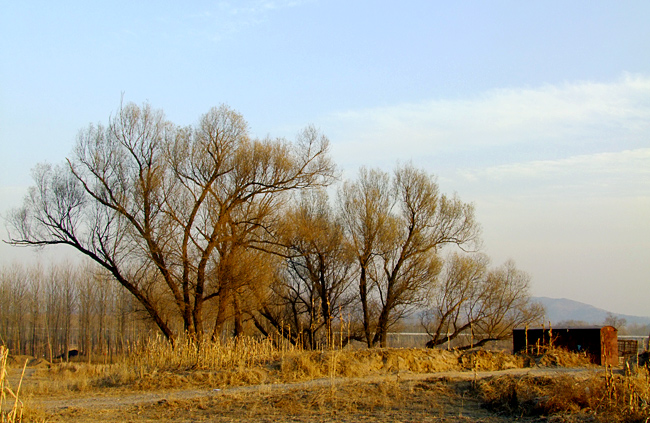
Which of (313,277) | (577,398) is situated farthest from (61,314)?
(577,398)

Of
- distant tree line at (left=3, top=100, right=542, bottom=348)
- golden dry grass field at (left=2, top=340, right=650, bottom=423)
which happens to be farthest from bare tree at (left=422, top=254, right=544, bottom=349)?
golden dry grass field at (left=2, top=340, right=650, bottom=423)

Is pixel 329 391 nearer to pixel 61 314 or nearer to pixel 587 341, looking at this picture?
pixel 587 341

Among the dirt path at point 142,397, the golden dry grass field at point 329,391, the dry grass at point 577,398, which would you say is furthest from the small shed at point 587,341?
A: the dry grass at point 577,398

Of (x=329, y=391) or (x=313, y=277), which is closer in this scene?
(x=329, y=391)

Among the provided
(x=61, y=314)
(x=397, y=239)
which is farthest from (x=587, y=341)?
(x=61, y=314)

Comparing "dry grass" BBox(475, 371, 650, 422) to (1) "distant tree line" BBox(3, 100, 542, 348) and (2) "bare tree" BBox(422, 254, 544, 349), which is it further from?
(2) "bare tree" BBox(422, 254, 544, 349)

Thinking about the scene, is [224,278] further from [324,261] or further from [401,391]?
[401,391]

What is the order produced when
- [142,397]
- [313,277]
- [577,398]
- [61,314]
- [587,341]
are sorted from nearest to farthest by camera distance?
[577,398] < [142,397] < [587,341] < [313,277] < [61,314]

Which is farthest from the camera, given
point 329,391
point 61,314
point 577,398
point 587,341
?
point 61,314

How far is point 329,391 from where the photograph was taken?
11.6 meters

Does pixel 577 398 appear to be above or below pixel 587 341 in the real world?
above

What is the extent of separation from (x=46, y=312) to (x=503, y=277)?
41.6 m

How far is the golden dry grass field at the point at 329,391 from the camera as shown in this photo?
931 cm

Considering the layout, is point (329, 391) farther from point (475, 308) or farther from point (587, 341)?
point (475, 308)
